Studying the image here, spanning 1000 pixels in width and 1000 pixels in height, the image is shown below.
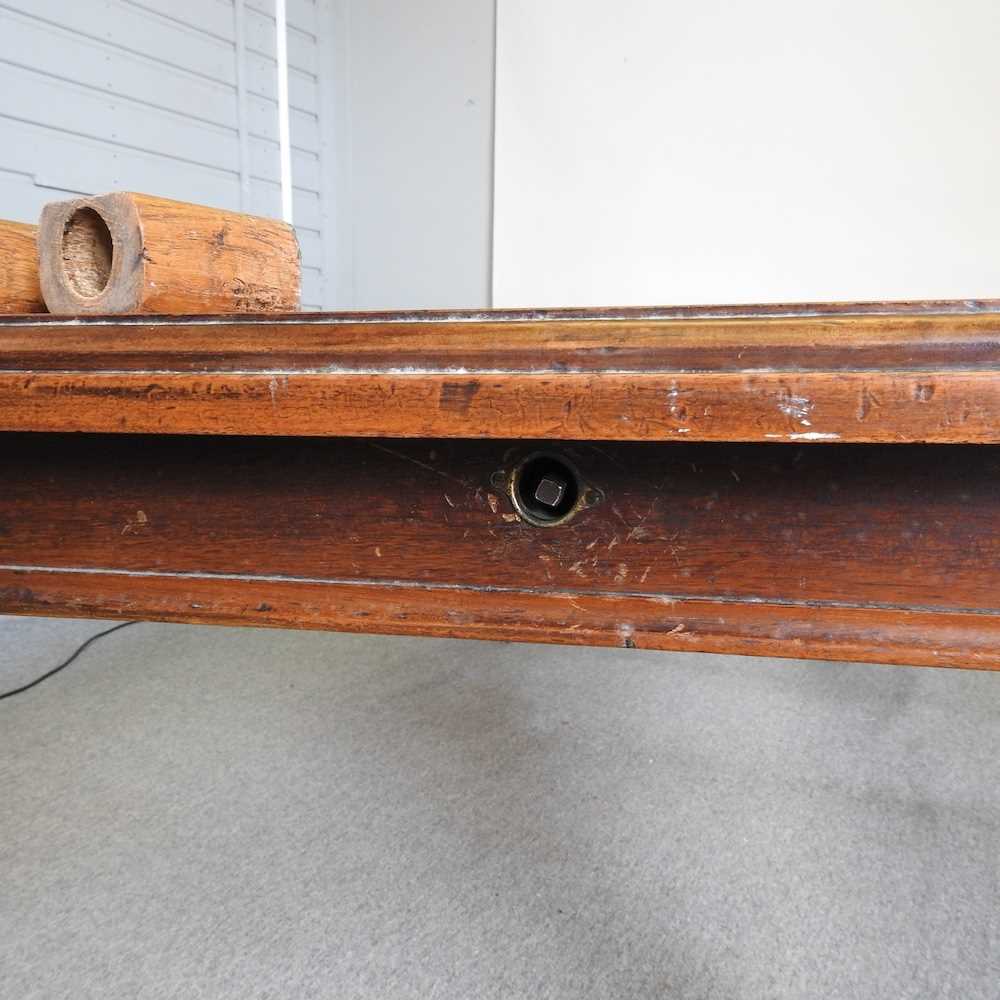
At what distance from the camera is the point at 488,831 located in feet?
3.92

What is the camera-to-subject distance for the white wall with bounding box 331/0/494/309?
112 inches

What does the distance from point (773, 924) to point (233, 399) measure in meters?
0.91

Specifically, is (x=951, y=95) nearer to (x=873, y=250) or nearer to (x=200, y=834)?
(x=873, y=250)

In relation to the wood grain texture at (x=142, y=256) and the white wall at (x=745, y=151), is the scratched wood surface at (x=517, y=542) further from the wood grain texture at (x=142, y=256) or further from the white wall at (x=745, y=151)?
the white wall at (x=745, y=151)

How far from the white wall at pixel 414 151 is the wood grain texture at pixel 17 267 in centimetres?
233

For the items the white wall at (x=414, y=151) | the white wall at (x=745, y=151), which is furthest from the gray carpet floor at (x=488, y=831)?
the white wall at (x=414, y=151)

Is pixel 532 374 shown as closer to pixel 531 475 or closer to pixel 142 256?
pixel 531 475

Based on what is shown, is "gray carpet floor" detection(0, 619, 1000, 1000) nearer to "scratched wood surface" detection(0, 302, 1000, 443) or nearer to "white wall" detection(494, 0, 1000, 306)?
"scratched wood surface" detection(0, 302, 1000, 443)

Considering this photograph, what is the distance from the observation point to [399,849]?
1.14 meters

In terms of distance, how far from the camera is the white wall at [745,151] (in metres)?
2.37

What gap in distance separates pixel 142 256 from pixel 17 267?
0.15 m

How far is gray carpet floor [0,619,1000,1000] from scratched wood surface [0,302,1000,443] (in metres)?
0.72

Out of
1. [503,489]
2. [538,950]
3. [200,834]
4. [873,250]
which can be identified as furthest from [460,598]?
[873,250]

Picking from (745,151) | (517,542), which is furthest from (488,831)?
(745,151)
